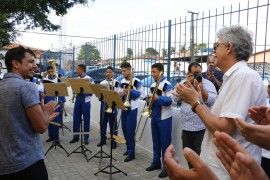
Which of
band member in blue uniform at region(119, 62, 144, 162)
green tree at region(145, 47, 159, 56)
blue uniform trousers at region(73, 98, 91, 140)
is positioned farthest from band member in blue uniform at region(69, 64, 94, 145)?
green tree at region(145, 47, 159, 56)

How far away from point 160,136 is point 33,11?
264 inches

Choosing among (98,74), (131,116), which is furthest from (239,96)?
(98,74)

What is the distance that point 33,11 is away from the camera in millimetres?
9258

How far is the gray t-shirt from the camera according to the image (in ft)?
7.61

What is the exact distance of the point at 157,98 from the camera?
16.0 ft

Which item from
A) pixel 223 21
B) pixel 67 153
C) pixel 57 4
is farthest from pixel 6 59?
pixel 57 4

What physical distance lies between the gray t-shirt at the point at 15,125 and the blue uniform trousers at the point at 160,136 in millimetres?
2999

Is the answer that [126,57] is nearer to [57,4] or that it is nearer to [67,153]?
[67,153]

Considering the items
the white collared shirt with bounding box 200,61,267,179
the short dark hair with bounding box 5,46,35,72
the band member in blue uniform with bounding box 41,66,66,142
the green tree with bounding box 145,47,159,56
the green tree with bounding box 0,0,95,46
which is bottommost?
the band member in blue uniform with bounding box 41,66,66,142

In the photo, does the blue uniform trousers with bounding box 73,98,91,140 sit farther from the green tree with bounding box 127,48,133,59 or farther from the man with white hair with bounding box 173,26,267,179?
the man with white hair with bounding box 173,26,267,179

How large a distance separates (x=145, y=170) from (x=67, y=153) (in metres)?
2.02

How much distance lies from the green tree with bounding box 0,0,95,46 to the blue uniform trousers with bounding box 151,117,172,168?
4.94 m

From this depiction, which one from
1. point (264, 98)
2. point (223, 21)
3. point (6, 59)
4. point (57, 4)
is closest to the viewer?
point (264, 98)

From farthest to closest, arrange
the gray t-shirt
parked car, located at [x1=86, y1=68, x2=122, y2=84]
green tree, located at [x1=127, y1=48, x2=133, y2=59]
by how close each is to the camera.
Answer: parked car, located at [x1=86, y1=68, x2=122, y2=84] → green tree, located at [x1=127, y1=48, x2=133, y2=59] → the gray t-shirt
